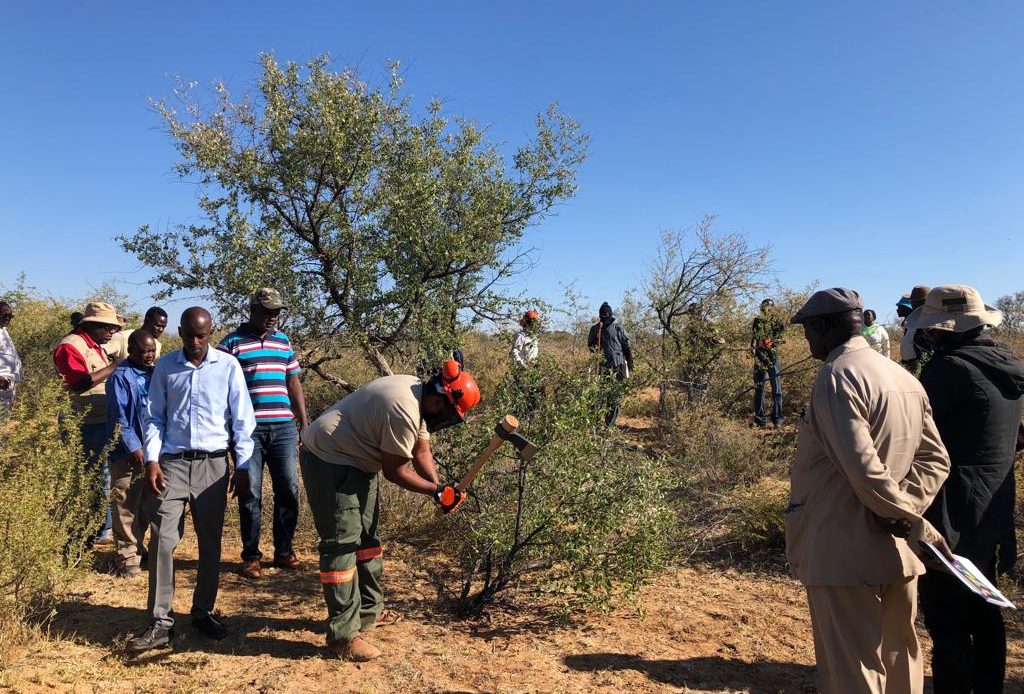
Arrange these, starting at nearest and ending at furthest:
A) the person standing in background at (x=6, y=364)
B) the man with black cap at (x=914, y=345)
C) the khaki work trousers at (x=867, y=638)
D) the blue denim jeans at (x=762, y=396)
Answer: the khaki work trousers at (x=867, y=638)
the man with black cap at (x=914, y=345)
the person standing in background at (x=6, y=364)
the blue denim jeans at (x=762, y=396)

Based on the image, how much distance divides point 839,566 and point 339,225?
5.36 meters

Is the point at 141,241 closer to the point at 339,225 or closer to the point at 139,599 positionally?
the point at 339,225

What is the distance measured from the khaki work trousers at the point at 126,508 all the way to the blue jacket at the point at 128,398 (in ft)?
0.68

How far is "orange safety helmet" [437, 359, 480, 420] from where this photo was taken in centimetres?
329

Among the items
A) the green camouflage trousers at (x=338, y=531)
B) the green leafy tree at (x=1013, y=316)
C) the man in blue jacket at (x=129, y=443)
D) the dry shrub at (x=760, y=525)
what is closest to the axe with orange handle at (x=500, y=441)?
the green camouflage trousers at (x=338, y=531)

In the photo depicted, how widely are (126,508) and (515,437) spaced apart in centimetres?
311

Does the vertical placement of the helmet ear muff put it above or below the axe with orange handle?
above

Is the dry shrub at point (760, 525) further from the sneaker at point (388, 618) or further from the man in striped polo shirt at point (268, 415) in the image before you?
the man in striped polo shirt at point (268, 415)

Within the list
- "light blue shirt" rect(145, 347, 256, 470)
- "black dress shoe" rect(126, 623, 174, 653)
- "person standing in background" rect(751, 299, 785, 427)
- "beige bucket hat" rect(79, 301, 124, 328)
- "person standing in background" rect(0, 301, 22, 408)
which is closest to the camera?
"black dress shoe" rect(126, 623, 174, 653)

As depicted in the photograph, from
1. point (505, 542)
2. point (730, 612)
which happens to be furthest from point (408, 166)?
point (730, 612)

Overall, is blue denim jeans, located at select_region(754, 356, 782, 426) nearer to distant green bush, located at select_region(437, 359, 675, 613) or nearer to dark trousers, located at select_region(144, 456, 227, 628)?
distant green bush, located at select_region(437, 359, 675, 613)

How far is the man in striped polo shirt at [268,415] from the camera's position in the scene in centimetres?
455

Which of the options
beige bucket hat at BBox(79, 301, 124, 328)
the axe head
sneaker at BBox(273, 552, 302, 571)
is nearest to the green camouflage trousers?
the axe head

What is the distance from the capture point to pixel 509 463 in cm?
434
